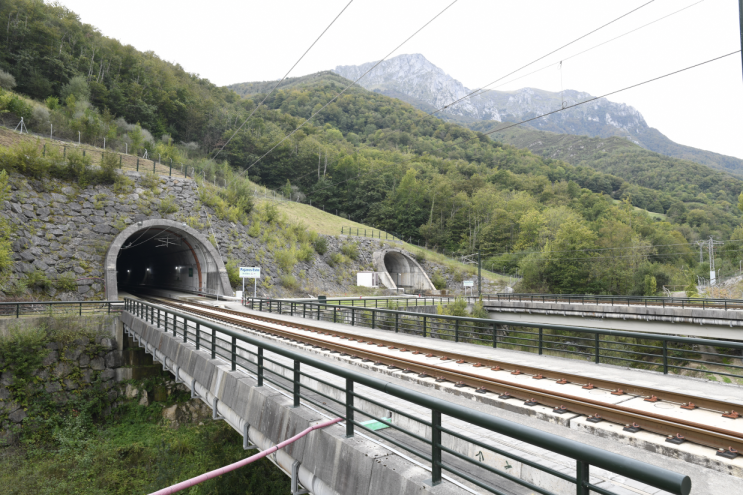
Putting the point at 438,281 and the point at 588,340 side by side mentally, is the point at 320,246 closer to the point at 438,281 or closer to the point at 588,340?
the point at 438,281

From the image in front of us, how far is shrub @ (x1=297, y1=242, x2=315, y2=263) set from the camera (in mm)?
43469

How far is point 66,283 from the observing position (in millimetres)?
27703

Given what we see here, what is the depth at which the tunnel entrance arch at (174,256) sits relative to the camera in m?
31.2

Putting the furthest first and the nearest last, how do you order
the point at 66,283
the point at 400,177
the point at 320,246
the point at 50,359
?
the point at 400,177
the point at 320,246
the point at 66,283
the point at 50,359

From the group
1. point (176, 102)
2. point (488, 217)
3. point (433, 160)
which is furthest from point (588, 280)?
point (176, 102)

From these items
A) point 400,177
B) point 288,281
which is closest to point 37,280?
point 288,281

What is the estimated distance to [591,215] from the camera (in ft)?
281

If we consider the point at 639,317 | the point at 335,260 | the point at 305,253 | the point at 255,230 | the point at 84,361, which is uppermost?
the point at 255,230

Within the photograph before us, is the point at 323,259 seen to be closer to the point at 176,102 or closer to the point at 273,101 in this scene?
the point at 176,102

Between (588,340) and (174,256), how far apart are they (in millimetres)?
40494

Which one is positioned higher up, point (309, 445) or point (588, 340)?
point (309, 445)

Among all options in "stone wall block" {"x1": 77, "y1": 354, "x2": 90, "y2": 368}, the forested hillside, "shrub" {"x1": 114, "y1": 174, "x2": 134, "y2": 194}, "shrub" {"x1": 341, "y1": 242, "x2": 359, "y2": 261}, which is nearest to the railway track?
"stone wall block" {"x1": 77, "y1": 354, "x2": 90, "y2": 368}

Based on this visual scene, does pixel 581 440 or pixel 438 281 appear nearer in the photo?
pixel 581 440

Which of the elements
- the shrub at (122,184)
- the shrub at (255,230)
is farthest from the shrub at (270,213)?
the shrub at (122,184)
